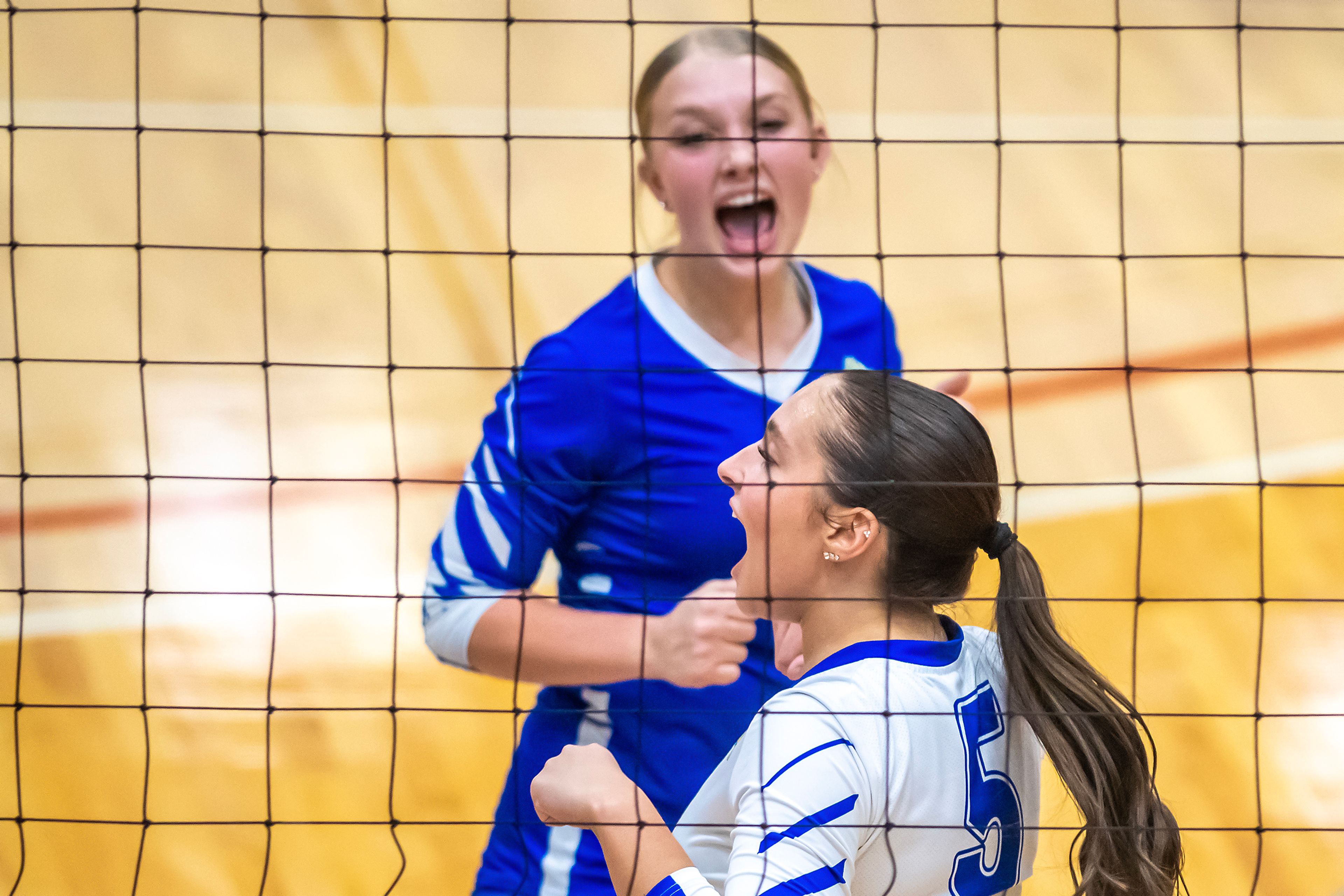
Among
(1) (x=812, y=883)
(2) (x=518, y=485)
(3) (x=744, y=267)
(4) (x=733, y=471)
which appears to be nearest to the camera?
(1) (x=812, y=883)

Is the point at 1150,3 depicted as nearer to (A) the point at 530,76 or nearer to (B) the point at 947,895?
(A) the point at 530,76

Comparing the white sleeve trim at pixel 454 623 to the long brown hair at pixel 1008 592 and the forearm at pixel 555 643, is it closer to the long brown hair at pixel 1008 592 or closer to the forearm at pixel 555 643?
the forearm at pixel 555 643

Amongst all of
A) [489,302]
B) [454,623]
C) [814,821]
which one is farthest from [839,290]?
[489,302]

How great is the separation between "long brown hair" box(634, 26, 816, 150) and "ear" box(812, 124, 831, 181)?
0.01 m

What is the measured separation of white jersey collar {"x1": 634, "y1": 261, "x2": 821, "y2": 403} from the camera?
114cm

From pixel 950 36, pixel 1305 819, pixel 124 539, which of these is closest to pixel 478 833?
pixel 124 539

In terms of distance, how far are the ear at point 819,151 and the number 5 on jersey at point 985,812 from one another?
2.10 feet

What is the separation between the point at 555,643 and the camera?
1.08m

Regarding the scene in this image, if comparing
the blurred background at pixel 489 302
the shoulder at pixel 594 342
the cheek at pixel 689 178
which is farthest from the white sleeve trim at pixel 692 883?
the blurred background at pixel 489 302

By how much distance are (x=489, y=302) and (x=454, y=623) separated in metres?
1.53

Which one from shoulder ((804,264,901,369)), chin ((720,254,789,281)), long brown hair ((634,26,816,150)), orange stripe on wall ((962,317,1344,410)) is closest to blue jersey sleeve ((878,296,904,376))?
shoulder ((804,264,901,369))

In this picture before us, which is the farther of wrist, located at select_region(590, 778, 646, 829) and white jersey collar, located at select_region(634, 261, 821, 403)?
white jersey collar, located at select_region(634, 261, 821, 403)

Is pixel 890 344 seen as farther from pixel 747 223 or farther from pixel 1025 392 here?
pixel 1025 392

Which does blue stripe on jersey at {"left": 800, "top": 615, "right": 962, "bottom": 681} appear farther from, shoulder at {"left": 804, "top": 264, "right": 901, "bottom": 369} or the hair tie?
shoulder at {"left": 804, "top": 264, "right": 901, "bottom": 369}
